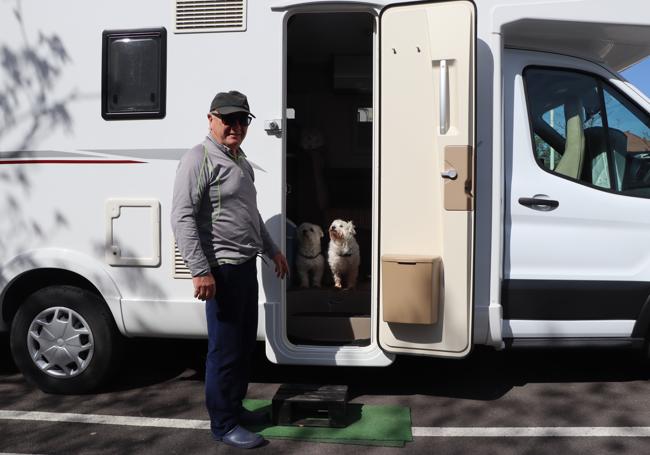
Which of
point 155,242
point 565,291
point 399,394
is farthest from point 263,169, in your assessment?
point 565,291

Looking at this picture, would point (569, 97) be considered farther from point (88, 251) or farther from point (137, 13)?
point (88, 251)

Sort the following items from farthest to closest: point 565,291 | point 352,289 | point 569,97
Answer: point 352,289
point 569,97
point 565,291

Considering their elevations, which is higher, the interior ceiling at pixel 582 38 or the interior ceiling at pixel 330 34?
the interior ceiling at pixel 330 34

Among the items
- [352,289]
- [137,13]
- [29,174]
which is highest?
[137,13]

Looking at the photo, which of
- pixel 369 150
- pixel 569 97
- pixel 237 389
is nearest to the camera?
pixel 237 389

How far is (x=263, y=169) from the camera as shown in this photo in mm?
3850

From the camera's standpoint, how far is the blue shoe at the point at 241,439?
132 inches

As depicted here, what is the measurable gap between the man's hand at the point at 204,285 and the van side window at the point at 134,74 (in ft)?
4.31

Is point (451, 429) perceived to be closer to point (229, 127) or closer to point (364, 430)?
point (364, 430)

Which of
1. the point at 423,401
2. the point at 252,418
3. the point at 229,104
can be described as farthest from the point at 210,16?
the point at 423,401

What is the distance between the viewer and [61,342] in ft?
13.4

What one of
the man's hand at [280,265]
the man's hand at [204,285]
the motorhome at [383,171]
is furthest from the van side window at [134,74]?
the man's hand at [204,285]

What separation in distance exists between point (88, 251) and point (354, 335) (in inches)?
72.4

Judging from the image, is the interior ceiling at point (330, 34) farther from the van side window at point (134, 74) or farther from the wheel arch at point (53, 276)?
the wheel arch at point (53, 276)
